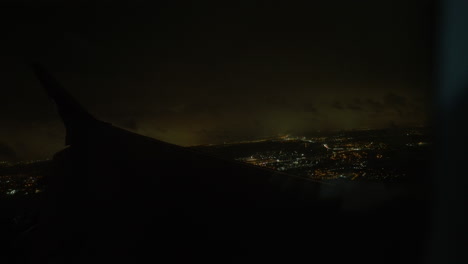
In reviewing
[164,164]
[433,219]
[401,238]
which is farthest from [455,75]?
[164,164]

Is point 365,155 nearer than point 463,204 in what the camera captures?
No

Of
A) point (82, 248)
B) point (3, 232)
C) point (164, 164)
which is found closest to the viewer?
point (82, 248)

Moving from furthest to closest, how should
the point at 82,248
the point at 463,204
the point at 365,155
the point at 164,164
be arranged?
the point at 365,155
the point at 164,164
the point at 463,204
the point at 82,248

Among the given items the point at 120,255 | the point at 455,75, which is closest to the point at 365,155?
the point at 455,75

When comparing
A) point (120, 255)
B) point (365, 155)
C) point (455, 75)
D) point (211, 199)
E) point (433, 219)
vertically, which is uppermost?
point (455, 75)

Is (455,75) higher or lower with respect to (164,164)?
higher

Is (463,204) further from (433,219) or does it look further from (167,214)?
(167,214)
